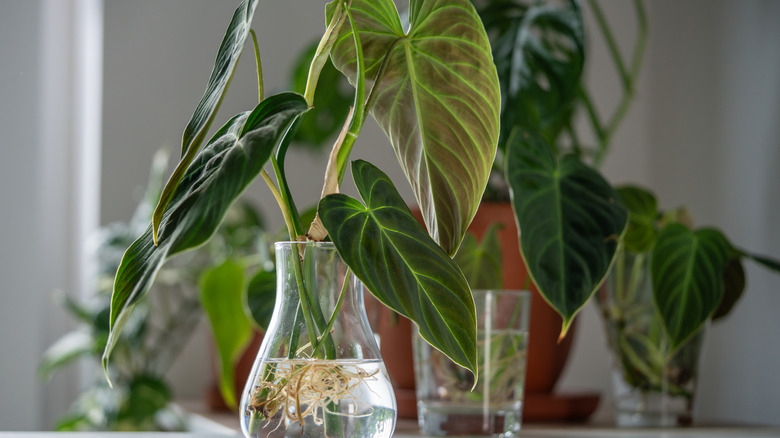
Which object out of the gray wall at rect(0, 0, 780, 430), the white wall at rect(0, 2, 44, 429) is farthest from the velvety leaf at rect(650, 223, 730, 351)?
the white wall at rect(0, 2, 44, 429)

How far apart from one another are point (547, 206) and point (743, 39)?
0.65 meters

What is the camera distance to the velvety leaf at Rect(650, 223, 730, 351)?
695 millimetres

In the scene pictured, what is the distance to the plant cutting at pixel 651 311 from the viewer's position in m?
0.73

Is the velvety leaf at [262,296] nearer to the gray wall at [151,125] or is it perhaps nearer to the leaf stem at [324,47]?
the leaf stem at [324,47]

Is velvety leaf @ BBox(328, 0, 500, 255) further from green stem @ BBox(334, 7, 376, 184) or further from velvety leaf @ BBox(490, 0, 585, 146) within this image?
velvety leaf @ BBox(490, 0, 585, 146)

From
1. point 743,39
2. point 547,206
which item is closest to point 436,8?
point 547,206

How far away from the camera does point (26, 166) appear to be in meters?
1.41

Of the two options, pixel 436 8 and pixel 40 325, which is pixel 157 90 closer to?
pixel 40 325

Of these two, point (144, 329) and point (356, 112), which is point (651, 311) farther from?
point (144, 329)

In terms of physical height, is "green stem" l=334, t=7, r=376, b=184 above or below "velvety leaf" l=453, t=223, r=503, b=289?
above

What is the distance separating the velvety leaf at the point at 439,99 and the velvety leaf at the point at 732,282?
0.44m

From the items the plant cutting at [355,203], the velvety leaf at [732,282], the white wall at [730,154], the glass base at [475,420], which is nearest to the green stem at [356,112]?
the plant cutting at [355,203]

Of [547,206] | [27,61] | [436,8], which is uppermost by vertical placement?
[27,61]

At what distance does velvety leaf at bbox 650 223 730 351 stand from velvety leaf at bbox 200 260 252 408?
1.50 ft
